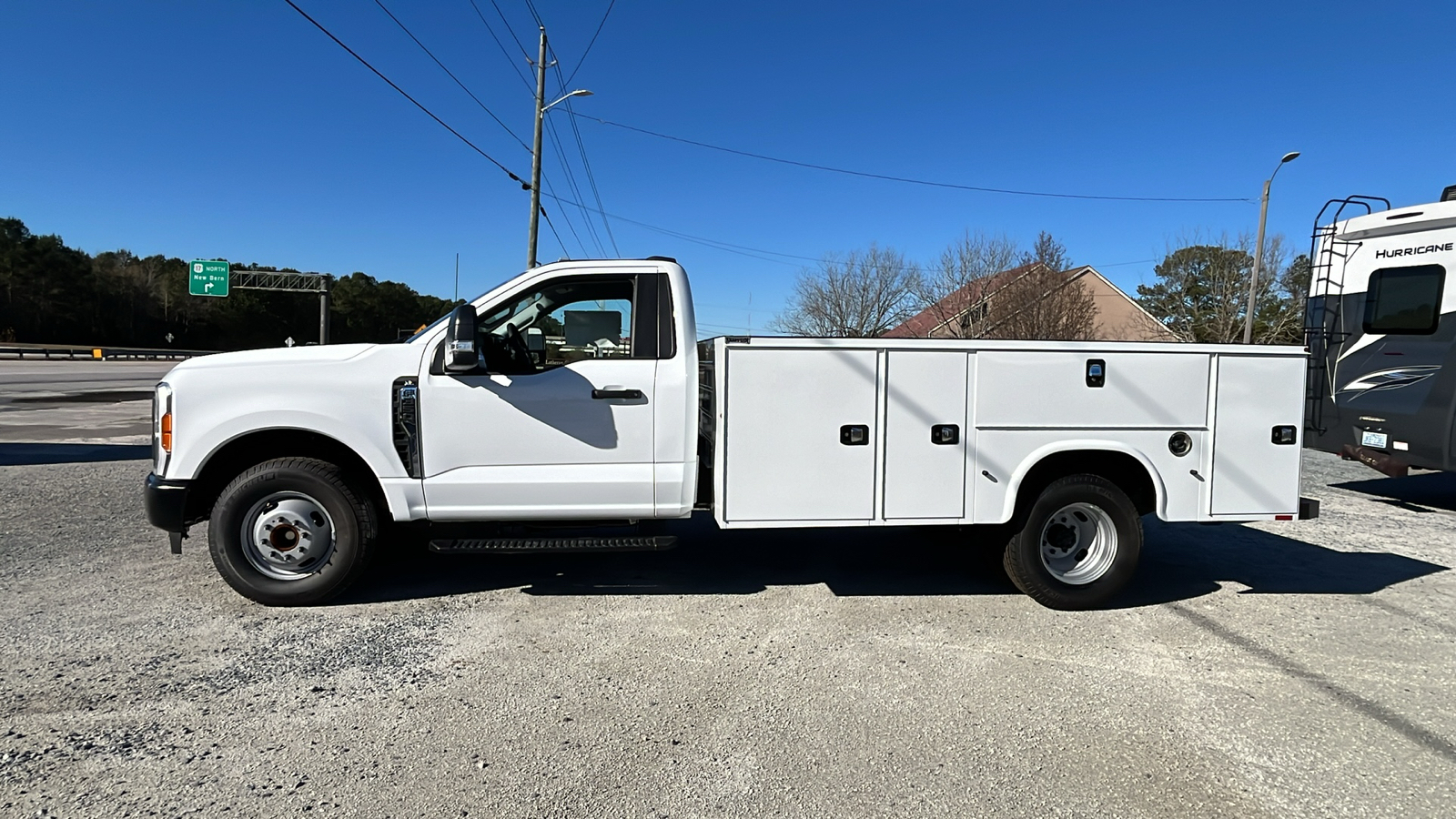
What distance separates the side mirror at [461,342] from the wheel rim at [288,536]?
1.18 metres

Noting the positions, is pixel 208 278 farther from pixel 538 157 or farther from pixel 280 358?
pixel 280 358

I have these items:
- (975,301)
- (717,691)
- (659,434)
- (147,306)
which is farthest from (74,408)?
(147,306)

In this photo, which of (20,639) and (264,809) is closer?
(264,809)

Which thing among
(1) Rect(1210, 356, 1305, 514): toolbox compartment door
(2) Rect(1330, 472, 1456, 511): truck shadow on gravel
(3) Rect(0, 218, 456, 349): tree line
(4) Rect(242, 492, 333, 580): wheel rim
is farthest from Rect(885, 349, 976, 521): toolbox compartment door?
(3) Rect(0, 218, 456, 349): tree line

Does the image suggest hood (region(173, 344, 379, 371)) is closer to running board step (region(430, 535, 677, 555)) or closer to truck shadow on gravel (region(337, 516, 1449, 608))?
running board step (region(430, 535, 677, 555))

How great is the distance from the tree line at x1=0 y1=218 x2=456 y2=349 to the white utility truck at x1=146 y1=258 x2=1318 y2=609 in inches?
A: 2253

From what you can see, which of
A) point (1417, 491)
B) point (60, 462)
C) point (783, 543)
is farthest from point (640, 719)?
point (1417, 491)

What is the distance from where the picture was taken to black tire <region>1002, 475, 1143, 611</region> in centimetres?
482

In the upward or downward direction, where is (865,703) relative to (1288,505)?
downward

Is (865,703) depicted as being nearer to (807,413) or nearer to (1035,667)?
(1035,667)

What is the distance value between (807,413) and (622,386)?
1073mm

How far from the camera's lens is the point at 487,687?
12.2ft

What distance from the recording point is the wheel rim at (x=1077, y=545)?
4.93m

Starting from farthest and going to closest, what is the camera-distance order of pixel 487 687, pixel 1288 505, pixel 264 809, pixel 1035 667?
pixel 1288 505 < pixel 1035 667 < pixel 487 687 < pixel 264 809
